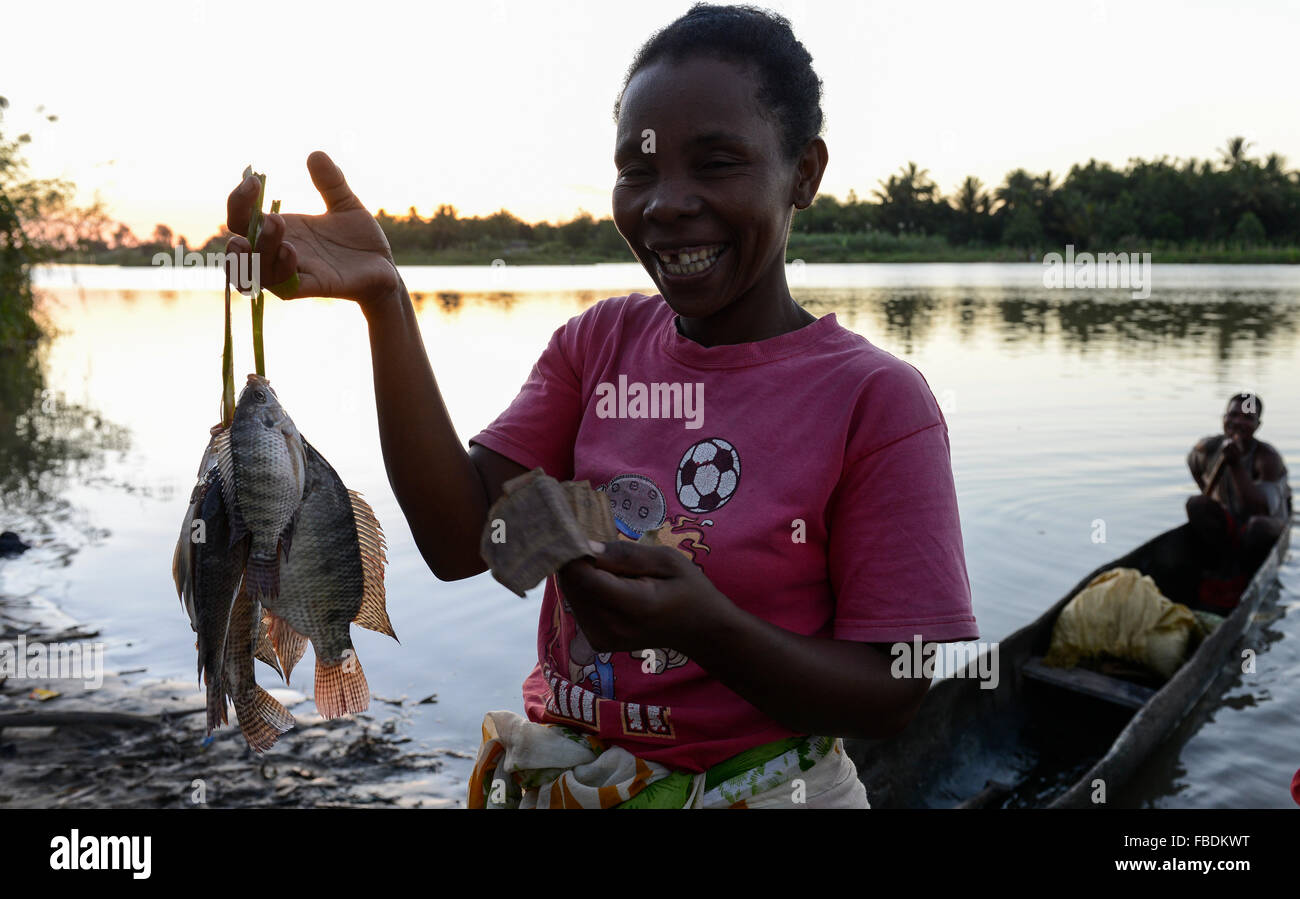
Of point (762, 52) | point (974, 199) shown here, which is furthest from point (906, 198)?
point (762, 52)

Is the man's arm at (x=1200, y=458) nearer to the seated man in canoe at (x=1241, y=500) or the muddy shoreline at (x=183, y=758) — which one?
the seated man in canoe at (x=1241, y=500)

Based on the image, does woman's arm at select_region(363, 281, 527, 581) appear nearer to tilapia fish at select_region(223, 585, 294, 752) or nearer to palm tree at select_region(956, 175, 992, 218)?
tilapia fish at select_region(223, 585, 294, 752)

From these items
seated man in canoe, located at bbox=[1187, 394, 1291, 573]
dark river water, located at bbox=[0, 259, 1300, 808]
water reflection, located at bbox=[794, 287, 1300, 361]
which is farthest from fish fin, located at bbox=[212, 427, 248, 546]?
water reflection, located at bbox=[794, 287, 1300, 361]

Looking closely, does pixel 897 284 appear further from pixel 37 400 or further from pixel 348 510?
pixel 348 510

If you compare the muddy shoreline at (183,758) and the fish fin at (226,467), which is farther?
the muddy shoreline at (183,758)

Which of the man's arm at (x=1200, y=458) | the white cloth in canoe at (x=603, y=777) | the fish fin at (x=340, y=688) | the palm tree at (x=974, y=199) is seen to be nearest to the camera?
the fish fin at (x=340, y=688)

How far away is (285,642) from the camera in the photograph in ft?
5.02

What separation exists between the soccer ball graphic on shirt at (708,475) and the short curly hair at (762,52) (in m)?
0.57

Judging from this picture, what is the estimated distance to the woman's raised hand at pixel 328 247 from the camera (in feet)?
4.75

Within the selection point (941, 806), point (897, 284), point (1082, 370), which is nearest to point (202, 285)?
point (897, 284)

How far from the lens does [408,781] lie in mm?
5281

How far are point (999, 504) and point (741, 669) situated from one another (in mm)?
10280

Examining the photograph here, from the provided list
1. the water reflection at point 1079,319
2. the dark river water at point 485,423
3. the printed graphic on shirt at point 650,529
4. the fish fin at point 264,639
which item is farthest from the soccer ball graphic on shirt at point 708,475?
the water reflection at point 1079,319

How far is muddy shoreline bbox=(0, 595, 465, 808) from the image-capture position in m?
4.87
